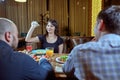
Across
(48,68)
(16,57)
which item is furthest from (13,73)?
(48,68)

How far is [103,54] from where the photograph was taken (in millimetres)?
1202

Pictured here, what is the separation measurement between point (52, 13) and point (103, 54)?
7533 millimetres

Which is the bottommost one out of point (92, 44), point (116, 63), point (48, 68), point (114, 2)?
point (48, 68)

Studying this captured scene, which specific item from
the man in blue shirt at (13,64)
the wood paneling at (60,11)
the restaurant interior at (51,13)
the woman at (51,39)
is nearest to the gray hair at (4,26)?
the man in blue shirt at (13,64)

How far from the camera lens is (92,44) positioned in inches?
48.9

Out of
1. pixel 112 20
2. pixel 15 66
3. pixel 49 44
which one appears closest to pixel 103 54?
pixel 112 20

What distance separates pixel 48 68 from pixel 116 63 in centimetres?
71

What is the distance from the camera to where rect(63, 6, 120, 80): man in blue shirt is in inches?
46.9

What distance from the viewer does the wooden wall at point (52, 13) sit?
8.49 metres

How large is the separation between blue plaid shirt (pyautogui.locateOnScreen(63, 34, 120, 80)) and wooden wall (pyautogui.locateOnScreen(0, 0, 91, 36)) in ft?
23.9

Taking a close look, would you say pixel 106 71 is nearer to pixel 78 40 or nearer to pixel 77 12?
pixel 78 40

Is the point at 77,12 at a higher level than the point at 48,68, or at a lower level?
higher

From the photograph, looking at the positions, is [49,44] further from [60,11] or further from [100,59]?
[60,11]

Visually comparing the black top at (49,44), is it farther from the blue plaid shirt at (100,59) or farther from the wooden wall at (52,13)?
the wooden wall at (52,13)
